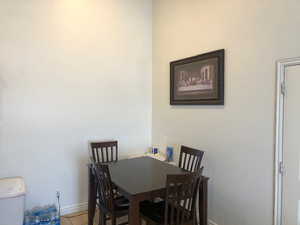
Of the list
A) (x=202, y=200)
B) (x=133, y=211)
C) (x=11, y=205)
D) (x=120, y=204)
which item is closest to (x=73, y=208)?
A: (x=11, y=205)

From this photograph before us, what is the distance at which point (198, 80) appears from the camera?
2848 mm

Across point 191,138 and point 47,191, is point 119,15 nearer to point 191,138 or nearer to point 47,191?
point 191,138

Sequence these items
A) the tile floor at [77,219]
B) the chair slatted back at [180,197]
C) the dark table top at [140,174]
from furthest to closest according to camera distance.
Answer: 1. the tile floor at [77,219]
2. the dark table top at [140,174]
3. the chair slatted back at [180,197]

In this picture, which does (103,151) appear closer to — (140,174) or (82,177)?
(82,177)

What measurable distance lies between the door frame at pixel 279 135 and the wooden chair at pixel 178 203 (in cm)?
73

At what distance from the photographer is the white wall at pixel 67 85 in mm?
2740

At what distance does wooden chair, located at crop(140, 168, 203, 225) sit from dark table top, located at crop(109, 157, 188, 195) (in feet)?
0.56

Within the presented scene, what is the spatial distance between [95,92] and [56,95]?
0.53m

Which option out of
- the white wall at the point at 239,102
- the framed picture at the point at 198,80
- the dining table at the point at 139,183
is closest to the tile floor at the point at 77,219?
the dining table at the point at 139,183

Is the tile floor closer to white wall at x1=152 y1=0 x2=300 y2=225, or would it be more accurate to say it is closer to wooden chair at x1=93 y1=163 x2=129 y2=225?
wooden chair at x1=93 y1=163 x2=129 y2=225

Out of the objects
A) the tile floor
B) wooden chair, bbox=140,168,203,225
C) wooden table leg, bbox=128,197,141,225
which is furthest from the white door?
the tile floor

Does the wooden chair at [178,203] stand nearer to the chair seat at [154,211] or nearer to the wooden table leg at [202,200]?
the chair seat at [154,211]

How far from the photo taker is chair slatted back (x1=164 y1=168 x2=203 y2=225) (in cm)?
181

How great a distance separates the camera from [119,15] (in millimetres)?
3424
